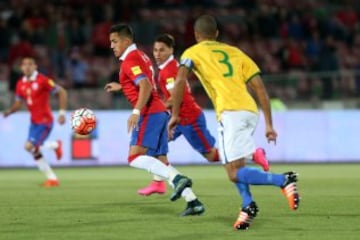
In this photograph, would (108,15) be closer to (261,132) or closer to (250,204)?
(261,132)

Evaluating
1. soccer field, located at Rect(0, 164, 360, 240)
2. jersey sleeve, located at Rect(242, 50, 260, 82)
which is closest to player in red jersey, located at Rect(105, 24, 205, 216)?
soccer field, located at Rect(0, 164, 360, 240)

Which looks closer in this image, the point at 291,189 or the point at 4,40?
the point at 291,189

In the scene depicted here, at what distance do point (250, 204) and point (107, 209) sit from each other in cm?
269

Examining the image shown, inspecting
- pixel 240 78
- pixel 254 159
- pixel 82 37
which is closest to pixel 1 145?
pixel 82 37

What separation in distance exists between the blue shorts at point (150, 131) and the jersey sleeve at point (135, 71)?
80 cm

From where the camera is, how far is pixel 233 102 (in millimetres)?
9688

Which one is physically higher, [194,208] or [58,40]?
[58,40]

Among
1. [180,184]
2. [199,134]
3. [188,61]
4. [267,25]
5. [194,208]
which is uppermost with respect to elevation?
[267,25]

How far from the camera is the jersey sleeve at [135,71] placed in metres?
11.1

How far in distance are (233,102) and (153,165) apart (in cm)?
175

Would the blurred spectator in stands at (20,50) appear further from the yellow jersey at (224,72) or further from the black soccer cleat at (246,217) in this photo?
the black soccer cleat at (246,217)

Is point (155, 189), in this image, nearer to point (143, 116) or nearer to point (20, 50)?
point (143, 116)

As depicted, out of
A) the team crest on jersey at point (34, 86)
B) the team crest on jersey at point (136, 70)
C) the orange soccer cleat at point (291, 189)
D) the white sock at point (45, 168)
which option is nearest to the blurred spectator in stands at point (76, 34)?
the team crest on jersey at point (34, 86)

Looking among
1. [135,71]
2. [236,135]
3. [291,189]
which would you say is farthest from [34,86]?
[291,189]
